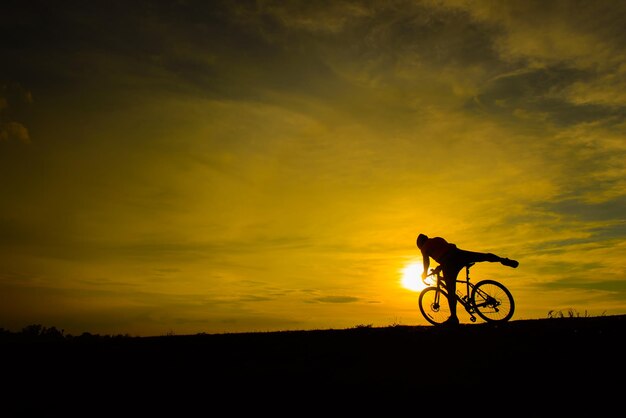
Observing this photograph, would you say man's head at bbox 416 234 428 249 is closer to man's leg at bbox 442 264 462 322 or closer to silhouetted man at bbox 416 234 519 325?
silhouetted man at bbox 416 234 519 325

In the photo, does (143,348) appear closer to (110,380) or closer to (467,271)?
(110,380)

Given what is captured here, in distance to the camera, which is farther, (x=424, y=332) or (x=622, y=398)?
(x=424, y=332)

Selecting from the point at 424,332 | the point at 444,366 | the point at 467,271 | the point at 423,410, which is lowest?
the point at 423,410

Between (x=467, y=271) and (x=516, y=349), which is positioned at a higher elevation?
(x=467, y=271)

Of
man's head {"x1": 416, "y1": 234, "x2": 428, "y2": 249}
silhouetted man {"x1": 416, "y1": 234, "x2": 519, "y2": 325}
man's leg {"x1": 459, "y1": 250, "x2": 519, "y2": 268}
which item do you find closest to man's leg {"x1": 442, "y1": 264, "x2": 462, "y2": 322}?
silhouetted man {"x1": 416, "y1": 234, "x2": 519, "y2": 325}

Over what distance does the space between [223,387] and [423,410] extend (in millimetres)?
3697

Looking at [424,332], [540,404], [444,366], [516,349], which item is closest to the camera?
[540,404]

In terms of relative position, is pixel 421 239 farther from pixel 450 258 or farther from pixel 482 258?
pixel 482 258

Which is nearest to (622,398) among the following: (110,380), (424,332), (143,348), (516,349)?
(516,349)

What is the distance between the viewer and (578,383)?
333 inches

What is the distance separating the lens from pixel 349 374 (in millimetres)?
9672

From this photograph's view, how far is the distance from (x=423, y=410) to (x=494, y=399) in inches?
44.3

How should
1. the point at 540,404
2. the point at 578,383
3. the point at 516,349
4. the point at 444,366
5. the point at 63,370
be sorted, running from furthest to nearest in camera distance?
the point at 63,370 < the point at 516,349 < the point at 444,366 < the point at 578,383 < the point at 540,404

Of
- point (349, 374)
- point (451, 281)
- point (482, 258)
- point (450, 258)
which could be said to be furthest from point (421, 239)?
point (349, 374)
